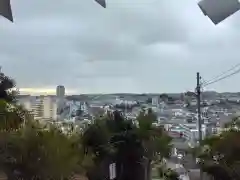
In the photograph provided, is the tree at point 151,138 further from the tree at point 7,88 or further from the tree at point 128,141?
the tree at point 7,88

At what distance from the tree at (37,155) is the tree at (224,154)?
406cm

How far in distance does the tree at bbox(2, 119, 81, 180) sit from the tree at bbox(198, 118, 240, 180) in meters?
4.06

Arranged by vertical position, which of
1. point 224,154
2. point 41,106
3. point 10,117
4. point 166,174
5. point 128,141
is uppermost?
point 41,106

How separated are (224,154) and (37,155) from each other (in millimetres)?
4784

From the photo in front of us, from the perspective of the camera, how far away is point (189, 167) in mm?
16984

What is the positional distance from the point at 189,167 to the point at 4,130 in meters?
10.8

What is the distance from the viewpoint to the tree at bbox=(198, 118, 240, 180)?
33.3 feet

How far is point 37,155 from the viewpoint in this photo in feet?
24.7

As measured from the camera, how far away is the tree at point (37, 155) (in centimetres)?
748

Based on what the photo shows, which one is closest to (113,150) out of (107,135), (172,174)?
(107,135)

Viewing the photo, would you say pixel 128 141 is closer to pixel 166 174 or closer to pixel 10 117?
pixel 166 174

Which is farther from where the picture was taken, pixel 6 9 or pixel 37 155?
pixel 37 155

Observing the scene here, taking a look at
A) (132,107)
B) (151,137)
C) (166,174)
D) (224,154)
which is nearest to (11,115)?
(224,154)

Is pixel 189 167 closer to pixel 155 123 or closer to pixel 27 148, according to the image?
pixel 155 123
